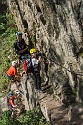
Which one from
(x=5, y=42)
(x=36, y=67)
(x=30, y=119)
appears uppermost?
(x=5, y=42)

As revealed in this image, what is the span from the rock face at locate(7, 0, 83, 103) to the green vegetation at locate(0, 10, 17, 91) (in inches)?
196

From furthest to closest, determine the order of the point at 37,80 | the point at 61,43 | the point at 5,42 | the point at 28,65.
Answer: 1. the point at 5,42
2. the point at 28,65
3. the point at 37,80
4. the point at 61,43

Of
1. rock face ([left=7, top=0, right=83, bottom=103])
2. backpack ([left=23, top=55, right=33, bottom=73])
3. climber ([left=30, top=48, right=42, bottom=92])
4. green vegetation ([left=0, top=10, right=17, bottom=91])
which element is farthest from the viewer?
green vegetation ([left=0, top=10, right=17, bottom=91])

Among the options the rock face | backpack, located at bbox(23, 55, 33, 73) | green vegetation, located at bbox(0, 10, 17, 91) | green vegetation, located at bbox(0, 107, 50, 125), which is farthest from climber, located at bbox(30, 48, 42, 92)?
green vegetation, located at bbox(0, 10, 17, 91)

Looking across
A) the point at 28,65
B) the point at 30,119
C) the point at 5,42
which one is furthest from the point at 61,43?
the point at 5,42

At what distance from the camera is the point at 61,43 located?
532 inches

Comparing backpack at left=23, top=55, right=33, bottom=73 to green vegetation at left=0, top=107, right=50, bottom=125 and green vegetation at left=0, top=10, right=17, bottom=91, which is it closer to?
green vegetation at left=0, top=107, right=50, bottom=125

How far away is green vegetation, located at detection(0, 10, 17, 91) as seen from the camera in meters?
20.8

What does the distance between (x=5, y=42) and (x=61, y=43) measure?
973 cm

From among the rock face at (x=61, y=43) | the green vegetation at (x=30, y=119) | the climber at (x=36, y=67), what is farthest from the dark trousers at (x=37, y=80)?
the green vegetation at (x=30, y=119)

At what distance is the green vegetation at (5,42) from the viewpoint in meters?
20.8

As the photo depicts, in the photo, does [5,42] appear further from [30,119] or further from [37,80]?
[30,119]

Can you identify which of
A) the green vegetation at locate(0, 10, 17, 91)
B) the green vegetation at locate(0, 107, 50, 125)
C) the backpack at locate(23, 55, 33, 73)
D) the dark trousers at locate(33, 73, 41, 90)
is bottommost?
the green vegetation at locate(0, 107, 50, 125)

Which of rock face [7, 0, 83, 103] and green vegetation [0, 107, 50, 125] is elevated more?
rock face [7, 0, 83, 103]
